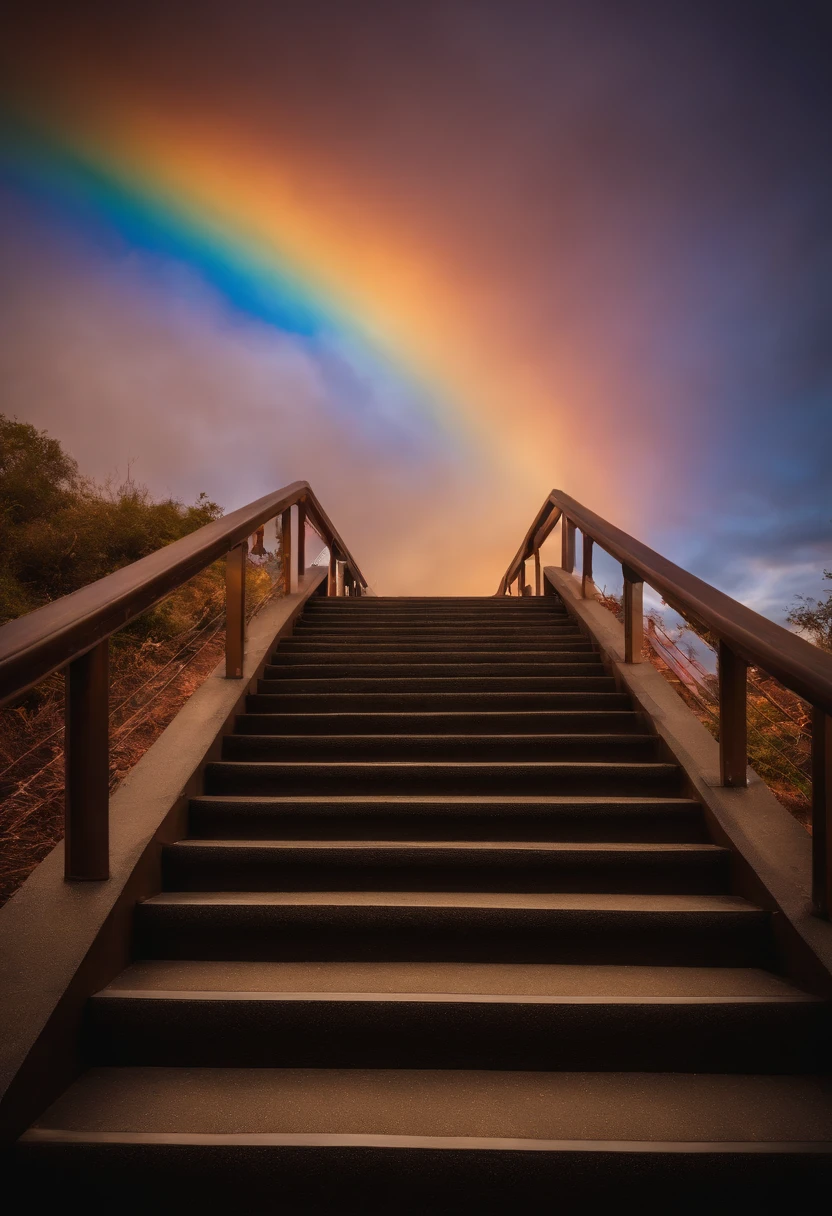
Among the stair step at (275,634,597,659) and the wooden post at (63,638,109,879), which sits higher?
the stair step at (275,634,597,659)

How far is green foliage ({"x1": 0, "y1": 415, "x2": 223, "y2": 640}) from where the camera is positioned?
16.8 ft

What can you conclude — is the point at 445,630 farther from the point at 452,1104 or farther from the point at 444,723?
the point at 452,1104

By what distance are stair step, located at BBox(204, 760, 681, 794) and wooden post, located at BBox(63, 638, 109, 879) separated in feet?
2.34

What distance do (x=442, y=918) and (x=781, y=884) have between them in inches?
37.9

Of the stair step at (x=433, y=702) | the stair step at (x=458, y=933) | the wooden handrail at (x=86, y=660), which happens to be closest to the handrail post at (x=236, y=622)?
the stair step at (x=433, y=702)

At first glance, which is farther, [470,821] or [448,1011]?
[470,821]

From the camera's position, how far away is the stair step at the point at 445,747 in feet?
8.14

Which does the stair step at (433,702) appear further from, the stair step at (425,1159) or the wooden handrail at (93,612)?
the stair step at (425,1159)

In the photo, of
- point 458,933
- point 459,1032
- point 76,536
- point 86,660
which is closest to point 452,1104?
point 459,1032

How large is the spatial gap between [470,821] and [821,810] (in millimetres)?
1045

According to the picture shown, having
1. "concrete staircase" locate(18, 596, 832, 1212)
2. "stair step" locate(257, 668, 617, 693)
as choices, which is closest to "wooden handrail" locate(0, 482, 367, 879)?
"concrete staircase" locate(18, 596, 832, 1212)

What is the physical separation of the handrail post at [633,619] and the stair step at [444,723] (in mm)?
443

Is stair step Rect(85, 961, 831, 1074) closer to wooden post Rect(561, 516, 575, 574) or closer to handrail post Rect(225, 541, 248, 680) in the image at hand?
handrail post Rect(225, 541, 248, 680)

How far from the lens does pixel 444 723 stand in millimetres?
2703
